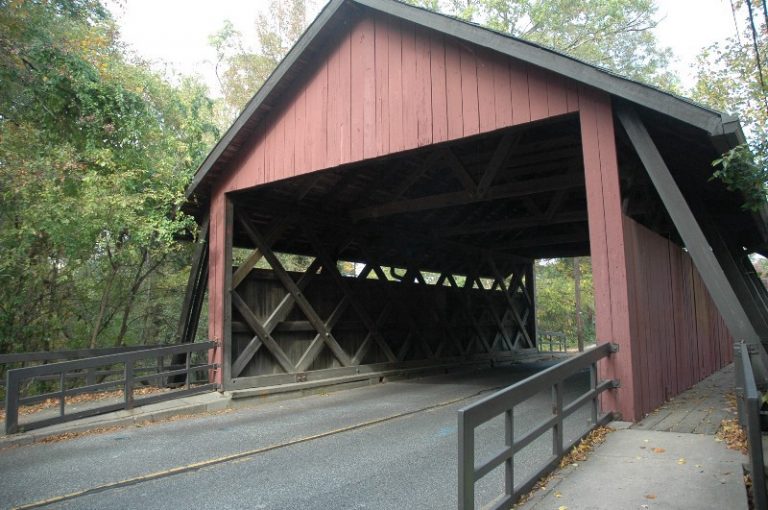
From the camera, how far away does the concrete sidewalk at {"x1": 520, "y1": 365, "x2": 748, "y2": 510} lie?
3.43m

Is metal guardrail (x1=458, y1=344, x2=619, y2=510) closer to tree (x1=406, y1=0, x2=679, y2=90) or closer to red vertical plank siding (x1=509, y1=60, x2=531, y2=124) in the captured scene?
red vertical plank siding (x1=509, y1=60, x2=531, y2=124)

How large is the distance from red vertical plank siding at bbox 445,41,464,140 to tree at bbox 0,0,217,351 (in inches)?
216

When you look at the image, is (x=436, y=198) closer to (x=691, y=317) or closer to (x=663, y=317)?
(x=663, y=317)

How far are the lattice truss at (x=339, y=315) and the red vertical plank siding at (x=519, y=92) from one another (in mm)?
5447

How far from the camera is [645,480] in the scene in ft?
12.5

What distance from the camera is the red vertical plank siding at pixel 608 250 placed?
559cm

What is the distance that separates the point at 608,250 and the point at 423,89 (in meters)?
3.29

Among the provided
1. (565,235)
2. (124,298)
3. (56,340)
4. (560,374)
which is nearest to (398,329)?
(565,235)

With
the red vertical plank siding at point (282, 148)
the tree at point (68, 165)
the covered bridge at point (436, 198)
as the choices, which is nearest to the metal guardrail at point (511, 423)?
the covered bridge at point (436, 198)

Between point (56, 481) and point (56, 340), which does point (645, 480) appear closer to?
point (56, 481)

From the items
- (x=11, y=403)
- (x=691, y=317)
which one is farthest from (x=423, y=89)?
(x=11, y=403)

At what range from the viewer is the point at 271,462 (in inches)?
205

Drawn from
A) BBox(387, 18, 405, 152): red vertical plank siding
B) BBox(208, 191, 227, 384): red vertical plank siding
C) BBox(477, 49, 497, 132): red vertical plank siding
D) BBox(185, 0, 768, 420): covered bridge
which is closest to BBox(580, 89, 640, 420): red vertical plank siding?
BBox(185, 0, 768, 420): covered bridge

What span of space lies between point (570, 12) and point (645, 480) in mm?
22758
